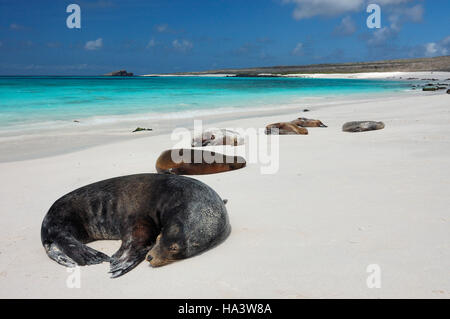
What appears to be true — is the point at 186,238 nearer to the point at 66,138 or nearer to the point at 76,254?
the point at 76,254

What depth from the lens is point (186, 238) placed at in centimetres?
288

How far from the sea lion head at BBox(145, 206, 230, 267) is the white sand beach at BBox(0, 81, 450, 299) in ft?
0.23

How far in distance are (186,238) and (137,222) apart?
478 mm

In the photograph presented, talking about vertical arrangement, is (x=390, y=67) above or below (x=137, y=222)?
Answer: above

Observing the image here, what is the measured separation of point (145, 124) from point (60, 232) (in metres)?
10.1

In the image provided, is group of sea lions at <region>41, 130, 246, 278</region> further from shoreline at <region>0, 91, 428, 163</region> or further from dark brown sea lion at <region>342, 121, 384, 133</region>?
dark brown sea lion at <region>342, 121, 384, 133</region>

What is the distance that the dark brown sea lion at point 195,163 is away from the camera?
18.1 ft

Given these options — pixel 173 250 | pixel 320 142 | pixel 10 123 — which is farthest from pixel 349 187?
pixel 10 123

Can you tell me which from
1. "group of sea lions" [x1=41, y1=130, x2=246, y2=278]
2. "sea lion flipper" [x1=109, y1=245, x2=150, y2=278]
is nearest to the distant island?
"group of sea lions" [x1=41, y1=130, x2=246, y2=278]

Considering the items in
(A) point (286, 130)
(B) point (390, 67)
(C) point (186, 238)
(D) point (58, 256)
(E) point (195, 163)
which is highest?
(B) point (390, 67)

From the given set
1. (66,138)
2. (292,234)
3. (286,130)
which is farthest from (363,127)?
(66,138)

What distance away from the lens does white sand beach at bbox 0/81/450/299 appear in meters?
2.48

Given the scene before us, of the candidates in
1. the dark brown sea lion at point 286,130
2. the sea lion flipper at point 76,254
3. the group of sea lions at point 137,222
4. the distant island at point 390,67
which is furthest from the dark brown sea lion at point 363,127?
the distant island at point 390,67

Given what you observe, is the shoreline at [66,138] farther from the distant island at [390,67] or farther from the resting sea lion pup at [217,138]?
the distant island at [390,67]
